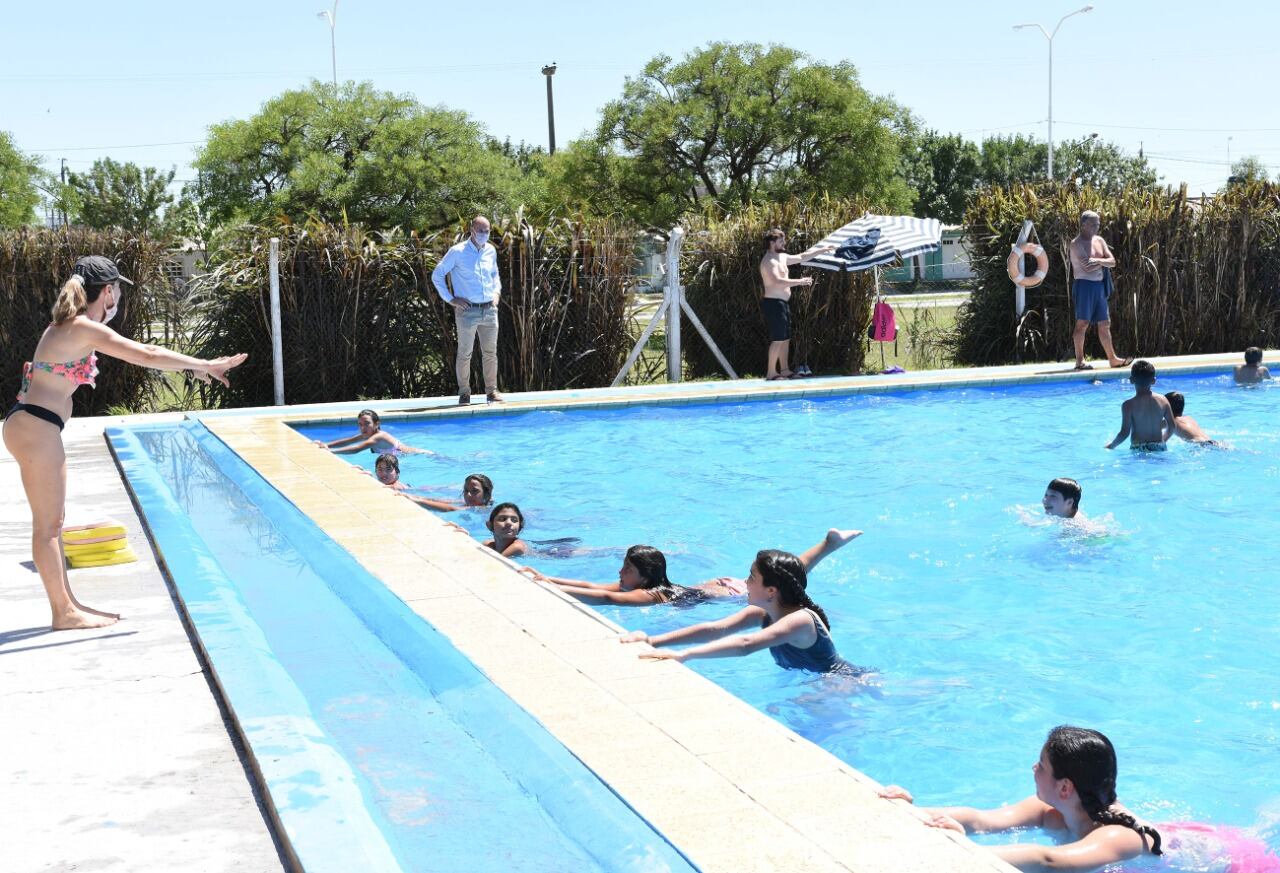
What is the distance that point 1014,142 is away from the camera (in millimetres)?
84125

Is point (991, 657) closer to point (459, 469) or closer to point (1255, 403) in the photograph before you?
point (459, 469)

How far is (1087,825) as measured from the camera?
3861mm

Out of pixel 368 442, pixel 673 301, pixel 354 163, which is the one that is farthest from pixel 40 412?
pixel 354 163

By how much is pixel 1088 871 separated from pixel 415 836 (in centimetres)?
188

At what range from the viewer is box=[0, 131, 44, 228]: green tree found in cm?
4675

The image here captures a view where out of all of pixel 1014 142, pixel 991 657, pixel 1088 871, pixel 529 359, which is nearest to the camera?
pixel 1088 871

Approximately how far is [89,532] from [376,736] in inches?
120

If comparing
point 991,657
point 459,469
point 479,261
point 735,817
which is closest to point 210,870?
point 735,817

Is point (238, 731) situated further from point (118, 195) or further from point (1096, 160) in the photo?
point (1096, 160)

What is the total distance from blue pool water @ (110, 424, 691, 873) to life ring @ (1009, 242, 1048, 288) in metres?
11.7

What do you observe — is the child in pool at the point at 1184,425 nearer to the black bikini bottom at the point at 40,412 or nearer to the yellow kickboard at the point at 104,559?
the yellow kickboard at the point at 104,559

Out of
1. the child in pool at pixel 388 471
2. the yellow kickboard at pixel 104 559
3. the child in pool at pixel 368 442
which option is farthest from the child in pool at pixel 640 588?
the child in pool at pixel 368 442

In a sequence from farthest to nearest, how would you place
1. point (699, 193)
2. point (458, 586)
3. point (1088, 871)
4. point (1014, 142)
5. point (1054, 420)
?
point (1014, 142) < point (699, 193) < point (1054, 420) < point (458, 586) < point (1088, 871)

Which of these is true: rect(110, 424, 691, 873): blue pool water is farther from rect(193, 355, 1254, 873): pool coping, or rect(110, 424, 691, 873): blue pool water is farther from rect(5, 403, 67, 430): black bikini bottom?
rect(5, 403, 67, 430): black bikini bottom
